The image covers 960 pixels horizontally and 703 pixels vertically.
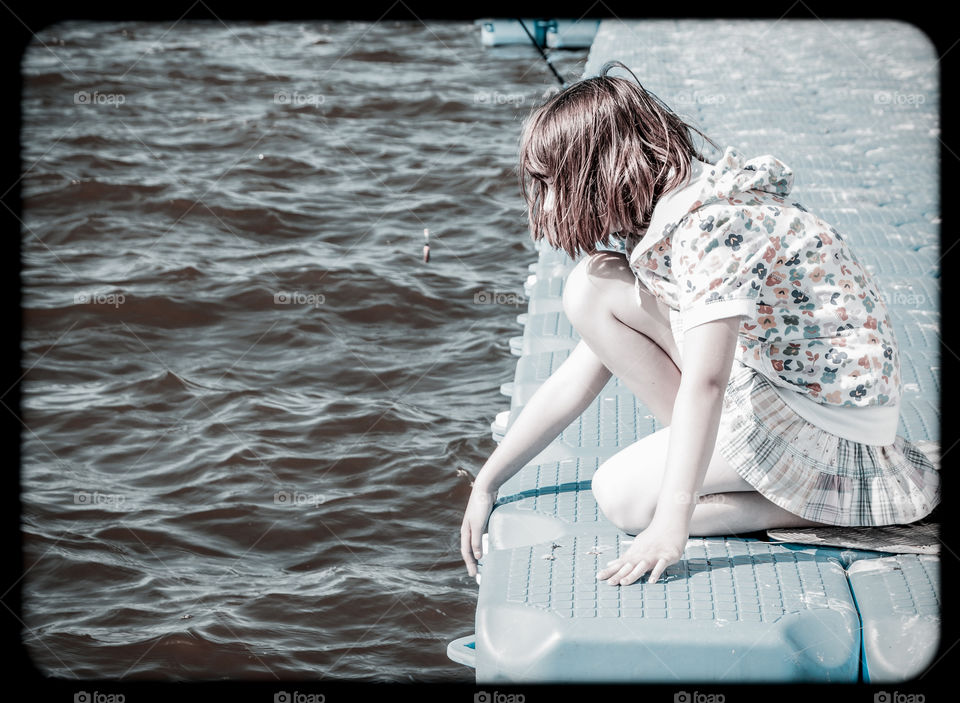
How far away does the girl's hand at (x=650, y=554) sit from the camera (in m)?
1.78

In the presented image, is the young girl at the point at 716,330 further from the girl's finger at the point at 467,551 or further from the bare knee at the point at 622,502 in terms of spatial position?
the girl's finger at the point at 467,551

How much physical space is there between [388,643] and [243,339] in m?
1.90

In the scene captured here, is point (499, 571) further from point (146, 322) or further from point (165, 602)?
point (146, 322)

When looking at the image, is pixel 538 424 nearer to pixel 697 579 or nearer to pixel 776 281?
pixel 697 579

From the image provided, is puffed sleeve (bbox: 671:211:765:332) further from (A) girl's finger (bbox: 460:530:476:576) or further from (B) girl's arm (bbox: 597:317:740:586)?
(A) girl's finger (bbox: 460:530:476:576)

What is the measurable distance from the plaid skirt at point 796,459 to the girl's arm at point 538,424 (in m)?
0.29

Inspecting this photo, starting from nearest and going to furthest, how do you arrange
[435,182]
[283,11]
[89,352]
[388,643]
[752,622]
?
[752,622] < [388,643] < [89,352] < [283,11] < [435,182]

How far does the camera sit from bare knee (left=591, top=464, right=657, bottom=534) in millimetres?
1942

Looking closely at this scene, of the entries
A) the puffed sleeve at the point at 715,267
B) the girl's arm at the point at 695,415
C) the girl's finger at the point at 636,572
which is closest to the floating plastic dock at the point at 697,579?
the girl's finger at the point at 636,572

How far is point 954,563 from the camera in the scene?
1.85 m

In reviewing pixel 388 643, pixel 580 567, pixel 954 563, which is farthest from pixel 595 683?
pixel 388 643

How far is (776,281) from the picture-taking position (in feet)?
5.92

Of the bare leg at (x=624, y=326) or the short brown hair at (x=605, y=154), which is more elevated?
the short brown hair at (x=605, y=154)

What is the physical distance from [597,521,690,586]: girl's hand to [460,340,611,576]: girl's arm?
0.33 meters
